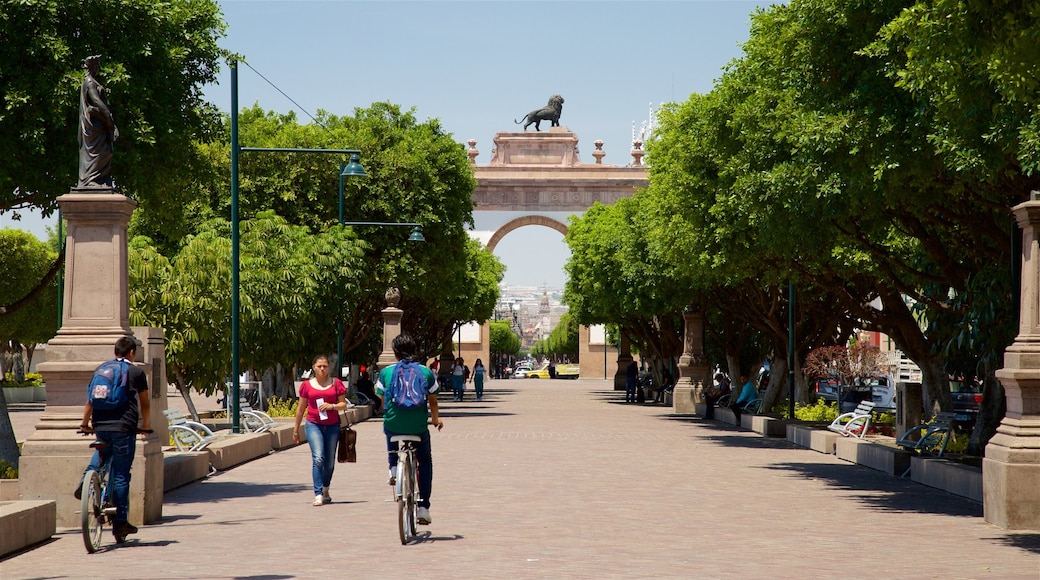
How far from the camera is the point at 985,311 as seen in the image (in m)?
18.4

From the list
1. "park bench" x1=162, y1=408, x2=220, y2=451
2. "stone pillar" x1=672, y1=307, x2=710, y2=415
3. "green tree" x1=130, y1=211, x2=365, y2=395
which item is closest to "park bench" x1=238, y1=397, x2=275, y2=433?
"green tree" x1=130, y1=211, x2=365, y2=395

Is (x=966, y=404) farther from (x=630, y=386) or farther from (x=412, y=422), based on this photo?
(x=412, y=422)

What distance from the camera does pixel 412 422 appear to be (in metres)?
11.4

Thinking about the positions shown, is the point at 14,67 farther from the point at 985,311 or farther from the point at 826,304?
the point at 826,304

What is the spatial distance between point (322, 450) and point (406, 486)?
3826mm

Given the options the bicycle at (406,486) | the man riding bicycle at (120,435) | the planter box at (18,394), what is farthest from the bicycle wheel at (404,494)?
the planter box at (18,394)

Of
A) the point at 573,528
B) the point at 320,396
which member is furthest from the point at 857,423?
the point at 573,528

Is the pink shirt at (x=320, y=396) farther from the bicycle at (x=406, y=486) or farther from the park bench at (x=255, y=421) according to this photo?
the park bench at (x=255, y=421)

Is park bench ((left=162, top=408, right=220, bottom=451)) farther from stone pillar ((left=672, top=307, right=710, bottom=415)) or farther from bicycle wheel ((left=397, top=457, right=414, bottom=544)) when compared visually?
stone pillar ((left=672, top=307, right=710, bottom=415))

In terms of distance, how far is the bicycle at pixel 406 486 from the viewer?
35.9 feet

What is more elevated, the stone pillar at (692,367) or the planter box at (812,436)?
the stone pillar at (692,367)

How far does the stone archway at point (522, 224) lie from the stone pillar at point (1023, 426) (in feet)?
256

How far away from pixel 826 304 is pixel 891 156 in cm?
1824

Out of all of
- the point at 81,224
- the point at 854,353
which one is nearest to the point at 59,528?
the point at 81,224
